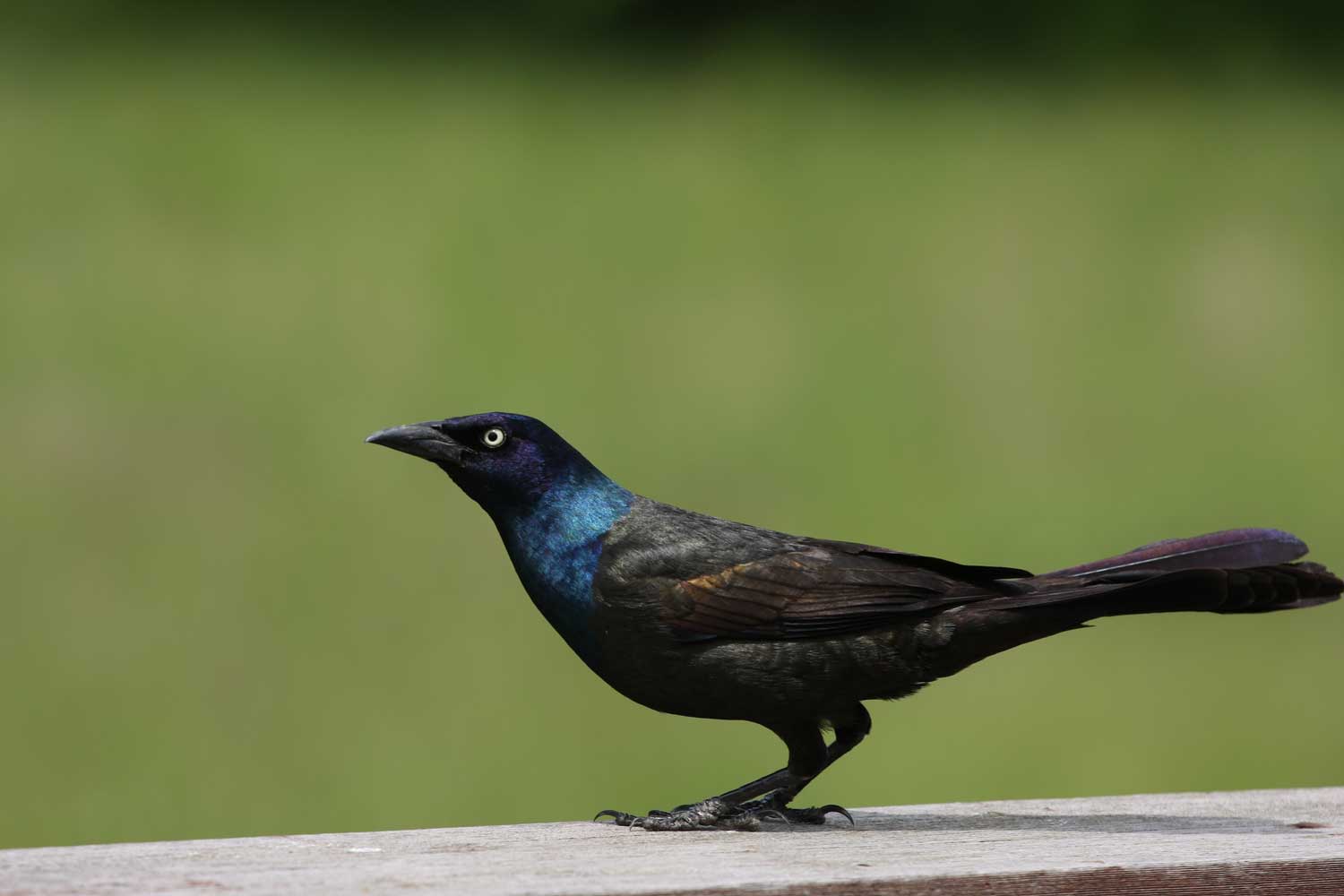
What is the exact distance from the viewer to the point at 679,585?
292 cm

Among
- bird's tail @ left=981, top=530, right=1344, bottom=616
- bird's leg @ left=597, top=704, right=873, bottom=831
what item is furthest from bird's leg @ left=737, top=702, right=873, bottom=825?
bird's tail @ left=981, top=530, right=1344, bottom=616

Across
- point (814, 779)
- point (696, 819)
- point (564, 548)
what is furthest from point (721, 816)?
point (564, 548)

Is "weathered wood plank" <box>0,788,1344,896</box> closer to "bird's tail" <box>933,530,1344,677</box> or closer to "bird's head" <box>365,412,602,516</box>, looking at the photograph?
"bird's tail" <box>933,530,1344,677</box>

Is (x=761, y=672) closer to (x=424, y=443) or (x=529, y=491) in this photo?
(x=529, y=491)

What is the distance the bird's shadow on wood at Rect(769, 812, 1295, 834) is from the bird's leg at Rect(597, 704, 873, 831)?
0.05 meters

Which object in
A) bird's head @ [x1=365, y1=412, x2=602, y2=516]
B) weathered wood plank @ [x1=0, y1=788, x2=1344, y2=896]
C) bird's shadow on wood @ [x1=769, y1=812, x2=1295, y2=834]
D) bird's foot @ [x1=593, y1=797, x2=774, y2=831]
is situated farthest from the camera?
bird's head @ [x1=365, y1=412, x2=602, y2=516]

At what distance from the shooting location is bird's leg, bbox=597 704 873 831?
2.89 meters

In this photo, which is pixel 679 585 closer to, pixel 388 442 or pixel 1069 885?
pixel 388 442

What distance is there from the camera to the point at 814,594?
294 centimetres

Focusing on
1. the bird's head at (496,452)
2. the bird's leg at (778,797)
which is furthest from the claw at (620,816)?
the bird's head at (496,452)

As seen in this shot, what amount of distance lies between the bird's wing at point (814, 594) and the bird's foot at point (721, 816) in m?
0.34

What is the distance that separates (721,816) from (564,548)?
23.5 inches

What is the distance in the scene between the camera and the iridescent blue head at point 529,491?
2.95 m

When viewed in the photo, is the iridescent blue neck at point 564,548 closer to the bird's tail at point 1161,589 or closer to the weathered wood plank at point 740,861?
the weathered wood plank at point 740,861
